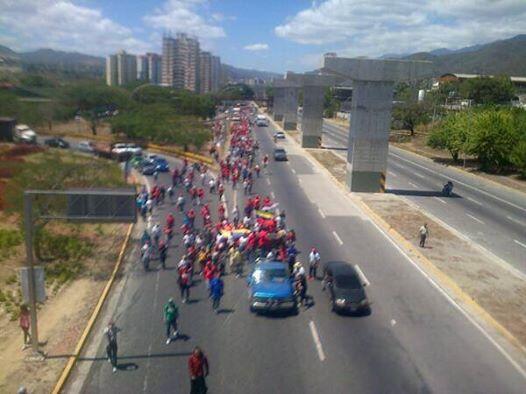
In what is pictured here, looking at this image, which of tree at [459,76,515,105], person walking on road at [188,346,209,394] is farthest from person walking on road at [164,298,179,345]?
tree at [459,76,515,105]

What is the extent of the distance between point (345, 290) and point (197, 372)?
650 cm

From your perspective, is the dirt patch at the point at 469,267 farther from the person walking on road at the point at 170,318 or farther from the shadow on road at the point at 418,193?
the person walking on road at the point at 170,318

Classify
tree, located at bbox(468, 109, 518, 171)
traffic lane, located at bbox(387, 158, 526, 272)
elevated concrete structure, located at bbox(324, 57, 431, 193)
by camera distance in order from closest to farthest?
traffic lane, located at bbox(387, 158, 526, 272), elevated concrete structure, located at bbox(324, 57, 431, 193), tree, located at bbox(468, 109, 518, 171)

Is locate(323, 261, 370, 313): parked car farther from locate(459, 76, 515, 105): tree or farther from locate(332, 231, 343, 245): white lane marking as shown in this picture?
locate(459, 76, 515, 105): tree

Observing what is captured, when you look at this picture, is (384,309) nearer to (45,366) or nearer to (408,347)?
(408,347)

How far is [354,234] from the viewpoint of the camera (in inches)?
988

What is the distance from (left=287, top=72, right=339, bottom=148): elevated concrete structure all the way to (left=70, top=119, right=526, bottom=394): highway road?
138ft

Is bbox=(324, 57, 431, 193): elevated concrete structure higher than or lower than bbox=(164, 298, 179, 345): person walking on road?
higher

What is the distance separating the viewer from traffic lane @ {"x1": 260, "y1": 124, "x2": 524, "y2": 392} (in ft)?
40.7

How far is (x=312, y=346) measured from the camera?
13727mm

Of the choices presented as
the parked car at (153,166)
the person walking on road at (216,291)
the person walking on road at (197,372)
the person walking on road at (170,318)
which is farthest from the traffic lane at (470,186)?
the person walking on road at (197,372)

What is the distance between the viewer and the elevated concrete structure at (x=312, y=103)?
59438 millimetres

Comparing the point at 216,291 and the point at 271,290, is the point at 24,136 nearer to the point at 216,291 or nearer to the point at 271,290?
the point at 216,291

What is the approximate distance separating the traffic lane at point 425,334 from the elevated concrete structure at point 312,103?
135 feet
